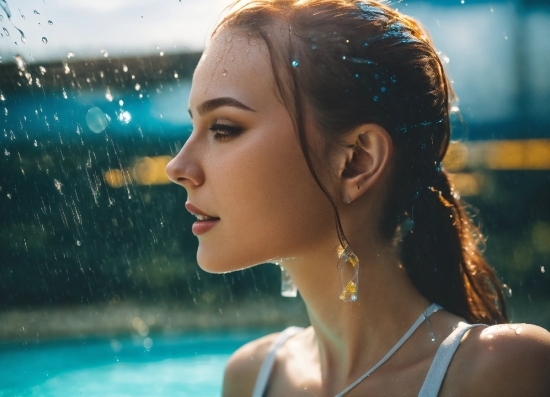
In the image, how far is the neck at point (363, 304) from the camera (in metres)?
2.12

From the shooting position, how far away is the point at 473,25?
567 centimetres

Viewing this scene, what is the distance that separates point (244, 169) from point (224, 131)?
0.49 ft

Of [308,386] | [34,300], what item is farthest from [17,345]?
[308,386]

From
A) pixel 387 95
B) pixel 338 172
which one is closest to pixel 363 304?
pixel 338 172

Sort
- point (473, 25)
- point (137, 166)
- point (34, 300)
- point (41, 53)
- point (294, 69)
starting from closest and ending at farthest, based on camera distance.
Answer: point (294, 69)
point (41, 53)
point (34, 300)
point (137, 166)
point (473, 25)

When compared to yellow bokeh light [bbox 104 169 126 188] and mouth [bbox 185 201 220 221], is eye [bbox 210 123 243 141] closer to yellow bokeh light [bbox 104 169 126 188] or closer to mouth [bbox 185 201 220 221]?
mouth [bbox 185 201 220 221]

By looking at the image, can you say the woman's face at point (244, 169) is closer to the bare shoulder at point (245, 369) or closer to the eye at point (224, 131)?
the eye at point (224, 131)

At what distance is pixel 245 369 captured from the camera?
257 cm

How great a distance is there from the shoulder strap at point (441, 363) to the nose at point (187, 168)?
958 millimetres

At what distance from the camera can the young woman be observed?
197cm

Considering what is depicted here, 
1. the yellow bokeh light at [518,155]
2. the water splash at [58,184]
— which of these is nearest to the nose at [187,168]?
the water splash at [58,184]

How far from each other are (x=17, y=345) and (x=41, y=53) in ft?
8.70

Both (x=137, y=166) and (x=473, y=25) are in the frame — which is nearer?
(x=137, y=166)

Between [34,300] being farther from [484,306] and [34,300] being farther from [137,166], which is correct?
[484,306]
